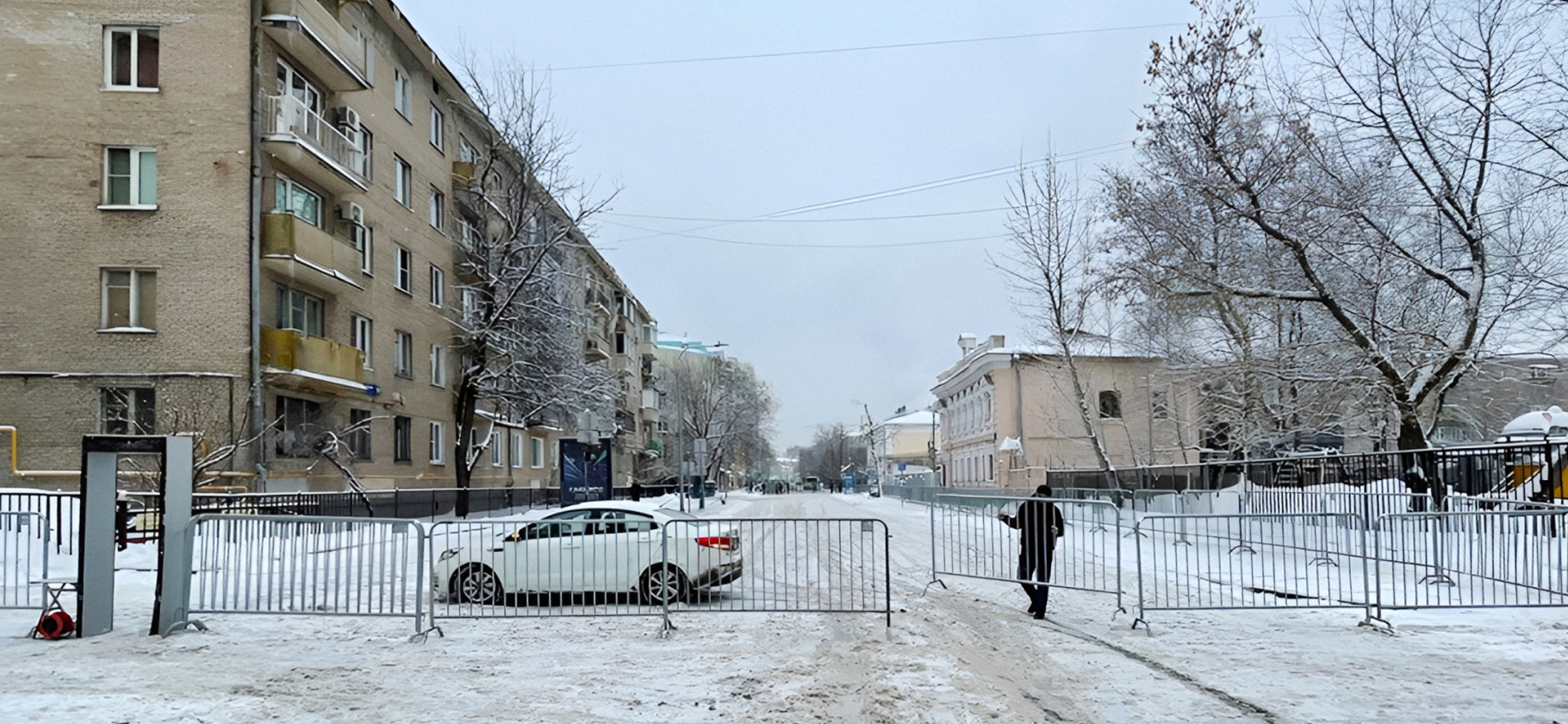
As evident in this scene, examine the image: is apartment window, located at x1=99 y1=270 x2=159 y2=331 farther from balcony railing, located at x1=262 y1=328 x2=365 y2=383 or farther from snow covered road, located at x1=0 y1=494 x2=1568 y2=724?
snow covered road, located at x1=0 y1=494 x2=1568 y2=724

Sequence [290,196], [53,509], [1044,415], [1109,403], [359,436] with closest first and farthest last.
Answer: [53,509]
[290,196]
[359,436]
[1109,403]
[1044,415]

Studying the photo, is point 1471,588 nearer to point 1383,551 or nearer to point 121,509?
point 1383,551

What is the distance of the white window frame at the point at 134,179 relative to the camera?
2481 cm

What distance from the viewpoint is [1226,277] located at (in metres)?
22.2

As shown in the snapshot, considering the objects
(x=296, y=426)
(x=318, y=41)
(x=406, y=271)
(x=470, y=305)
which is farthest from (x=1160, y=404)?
(x=318, y=41)

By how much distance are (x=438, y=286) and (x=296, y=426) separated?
11.0m

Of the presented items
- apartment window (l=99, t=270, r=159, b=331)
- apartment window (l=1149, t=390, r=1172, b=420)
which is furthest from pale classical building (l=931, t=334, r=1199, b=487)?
apartment window (l=99, t=270, r=159, b=331)

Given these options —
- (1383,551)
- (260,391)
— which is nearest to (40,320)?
(260,391)

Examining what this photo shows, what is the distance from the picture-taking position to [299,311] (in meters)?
28.1

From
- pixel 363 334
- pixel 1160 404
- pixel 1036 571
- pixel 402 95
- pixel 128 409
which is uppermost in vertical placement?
pixel 402 95

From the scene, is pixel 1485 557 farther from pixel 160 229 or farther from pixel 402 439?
pixel 402 439

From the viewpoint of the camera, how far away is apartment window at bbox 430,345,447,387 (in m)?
37.0

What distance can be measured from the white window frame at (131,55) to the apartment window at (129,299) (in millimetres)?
4071

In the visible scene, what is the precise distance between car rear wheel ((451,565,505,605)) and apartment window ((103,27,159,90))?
59.7ft
